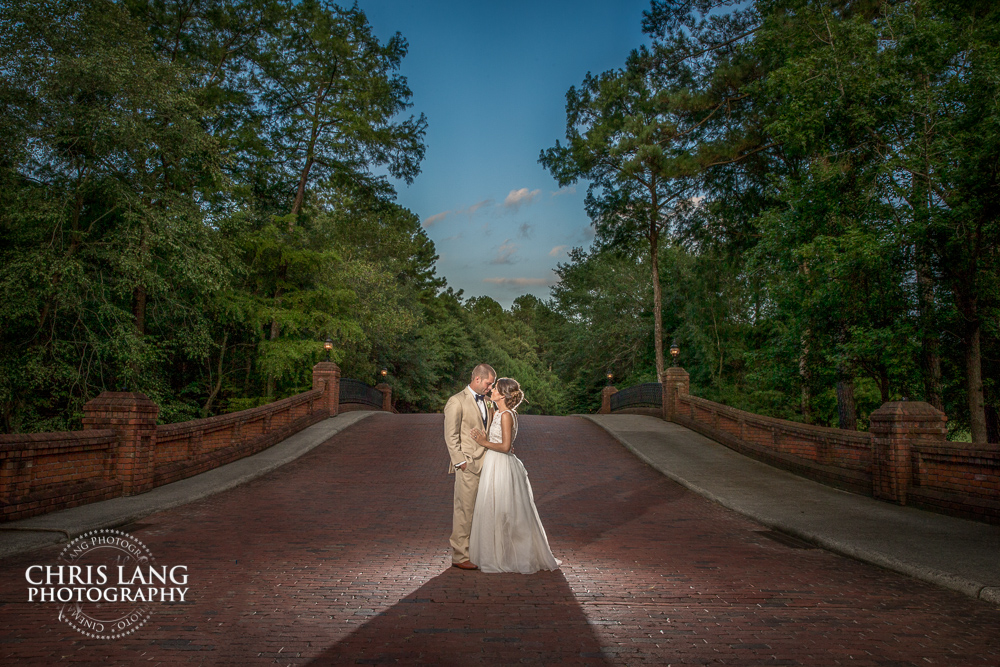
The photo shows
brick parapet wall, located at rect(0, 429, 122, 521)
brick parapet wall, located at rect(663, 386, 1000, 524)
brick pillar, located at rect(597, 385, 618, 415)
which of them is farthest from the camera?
brick pillar, located at rect(597, 385, 618, 415)

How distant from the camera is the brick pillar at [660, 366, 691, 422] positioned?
20.9 m

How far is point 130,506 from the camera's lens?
8305 mm

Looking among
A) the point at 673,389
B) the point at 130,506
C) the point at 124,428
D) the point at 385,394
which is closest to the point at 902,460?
the point at 130,506

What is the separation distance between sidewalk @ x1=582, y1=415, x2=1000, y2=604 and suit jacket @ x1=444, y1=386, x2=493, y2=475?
4.17 metres

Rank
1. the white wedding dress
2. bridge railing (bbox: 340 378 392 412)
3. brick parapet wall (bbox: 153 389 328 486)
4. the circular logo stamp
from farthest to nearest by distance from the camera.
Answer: bridge railing (bbox: 340 378 392 412)
brick parapet wall (bbox: 153 389 328 486)
the white wedding dress
the circular logo stamp

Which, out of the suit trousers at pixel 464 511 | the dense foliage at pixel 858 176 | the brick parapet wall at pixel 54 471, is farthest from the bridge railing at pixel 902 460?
the brick parapet wall at pixel 54 471

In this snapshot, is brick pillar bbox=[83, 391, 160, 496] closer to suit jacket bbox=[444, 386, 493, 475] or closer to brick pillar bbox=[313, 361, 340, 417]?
suit jacket bbox=[444, 386, 493, 475]

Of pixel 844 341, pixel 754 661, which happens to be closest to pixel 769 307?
pixel 844 341

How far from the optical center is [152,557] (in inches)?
236

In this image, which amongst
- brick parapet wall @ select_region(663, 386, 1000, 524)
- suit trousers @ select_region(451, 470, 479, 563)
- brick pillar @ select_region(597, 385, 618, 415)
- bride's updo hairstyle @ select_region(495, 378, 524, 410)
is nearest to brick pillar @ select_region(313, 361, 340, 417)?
brick parapet wall @ select_region(663, 386, 1000, 524)

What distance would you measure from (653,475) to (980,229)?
24.2 ft

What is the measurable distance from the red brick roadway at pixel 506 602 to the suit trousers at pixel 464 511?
0.72 ft

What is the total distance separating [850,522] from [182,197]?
610 inches
